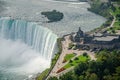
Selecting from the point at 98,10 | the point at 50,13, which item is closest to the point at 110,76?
the point at 50,13

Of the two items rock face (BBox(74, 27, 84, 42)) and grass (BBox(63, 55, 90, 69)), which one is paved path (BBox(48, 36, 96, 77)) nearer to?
grass (BBox(63, 55, 90, 69))

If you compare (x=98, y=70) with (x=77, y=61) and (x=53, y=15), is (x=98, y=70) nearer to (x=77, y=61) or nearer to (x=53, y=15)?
→ (x=77, y=61)

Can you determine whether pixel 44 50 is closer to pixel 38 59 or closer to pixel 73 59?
pixel 38 59

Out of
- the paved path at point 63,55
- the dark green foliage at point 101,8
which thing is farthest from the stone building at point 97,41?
the dark green foliage at point 101,8

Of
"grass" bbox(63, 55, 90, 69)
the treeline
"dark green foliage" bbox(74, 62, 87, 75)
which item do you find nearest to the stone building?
"grass" bbox(63, 55, 90, 69)

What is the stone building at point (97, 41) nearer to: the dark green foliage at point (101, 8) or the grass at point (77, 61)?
the grass at point (77, 61)
